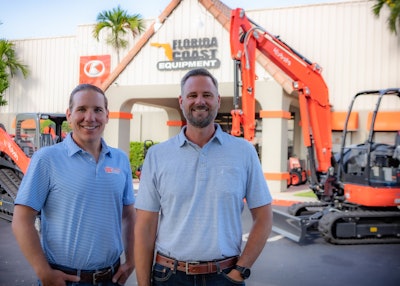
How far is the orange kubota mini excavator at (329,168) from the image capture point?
8.19m

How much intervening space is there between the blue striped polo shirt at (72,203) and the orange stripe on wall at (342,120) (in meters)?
19.1

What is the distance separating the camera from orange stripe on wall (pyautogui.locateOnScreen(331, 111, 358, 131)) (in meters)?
20.5

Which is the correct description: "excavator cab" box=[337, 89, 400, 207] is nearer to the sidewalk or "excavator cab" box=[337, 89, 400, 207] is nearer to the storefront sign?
the sidewalk

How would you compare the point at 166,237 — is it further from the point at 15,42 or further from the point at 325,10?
the point at 15,42

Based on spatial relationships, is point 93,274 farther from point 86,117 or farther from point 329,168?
point 329,168

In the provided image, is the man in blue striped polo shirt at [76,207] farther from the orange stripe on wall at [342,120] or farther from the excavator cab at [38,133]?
the orange stripe on wall at [342,120]

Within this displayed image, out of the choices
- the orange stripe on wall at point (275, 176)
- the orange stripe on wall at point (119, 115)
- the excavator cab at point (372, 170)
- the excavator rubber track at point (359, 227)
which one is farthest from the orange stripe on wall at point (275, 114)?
the excavator rubber track at point (359, 227)

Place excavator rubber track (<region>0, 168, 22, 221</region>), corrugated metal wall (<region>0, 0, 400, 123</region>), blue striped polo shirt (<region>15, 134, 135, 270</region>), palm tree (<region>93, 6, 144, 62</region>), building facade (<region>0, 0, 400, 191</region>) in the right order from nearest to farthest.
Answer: blue striped polo shirt (<region>15, 134, 135, 270</region>)
excavator rubber track (<region>0, 168, 22, 221</region>)
building facade (<region>0, 0, 400, 191</region>)
corrugated metal wall (<region>0, 0, 400, 123</region>)
palm tree (<region>93, 6, 144, 62</region>)

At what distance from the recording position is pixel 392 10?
19438mm

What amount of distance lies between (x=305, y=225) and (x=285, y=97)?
8.33 meters

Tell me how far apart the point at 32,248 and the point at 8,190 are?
7832 mm

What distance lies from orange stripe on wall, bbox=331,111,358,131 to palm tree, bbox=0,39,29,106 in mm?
18347

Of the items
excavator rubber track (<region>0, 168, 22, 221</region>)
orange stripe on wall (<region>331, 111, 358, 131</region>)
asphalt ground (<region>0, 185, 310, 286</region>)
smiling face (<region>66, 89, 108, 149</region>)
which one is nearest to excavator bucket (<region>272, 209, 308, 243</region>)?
asphalt ground (<region>0, 185, 310, 286</region>)

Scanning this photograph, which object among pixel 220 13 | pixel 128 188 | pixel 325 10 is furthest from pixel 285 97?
pixel 128 188
